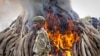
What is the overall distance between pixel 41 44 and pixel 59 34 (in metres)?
0.17

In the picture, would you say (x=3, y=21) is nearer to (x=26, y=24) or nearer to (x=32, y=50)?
(x=26, y=24)

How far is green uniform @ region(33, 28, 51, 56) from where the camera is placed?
1.90m

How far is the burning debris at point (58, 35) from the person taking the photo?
1.91 metres

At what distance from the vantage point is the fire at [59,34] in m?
1.93

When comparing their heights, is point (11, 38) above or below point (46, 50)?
above

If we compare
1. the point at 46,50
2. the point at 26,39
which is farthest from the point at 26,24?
the point at 46,50

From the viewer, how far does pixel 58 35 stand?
6.37 feet

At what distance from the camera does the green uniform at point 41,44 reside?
6.23 feet

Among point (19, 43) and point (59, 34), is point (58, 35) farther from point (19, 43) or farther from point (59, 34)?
point (19, 43)

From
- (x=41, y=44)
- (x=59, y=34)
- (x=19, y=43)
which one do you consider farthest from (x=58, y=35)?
(x=19, y=43)

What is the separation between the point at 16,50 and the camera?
1.90 metres

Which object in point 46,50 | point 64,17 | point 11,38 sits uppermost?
point 64,17

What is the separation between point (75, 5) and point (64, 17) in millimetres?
135

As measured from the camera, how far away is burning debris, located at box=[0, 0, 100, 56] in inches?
75.1
